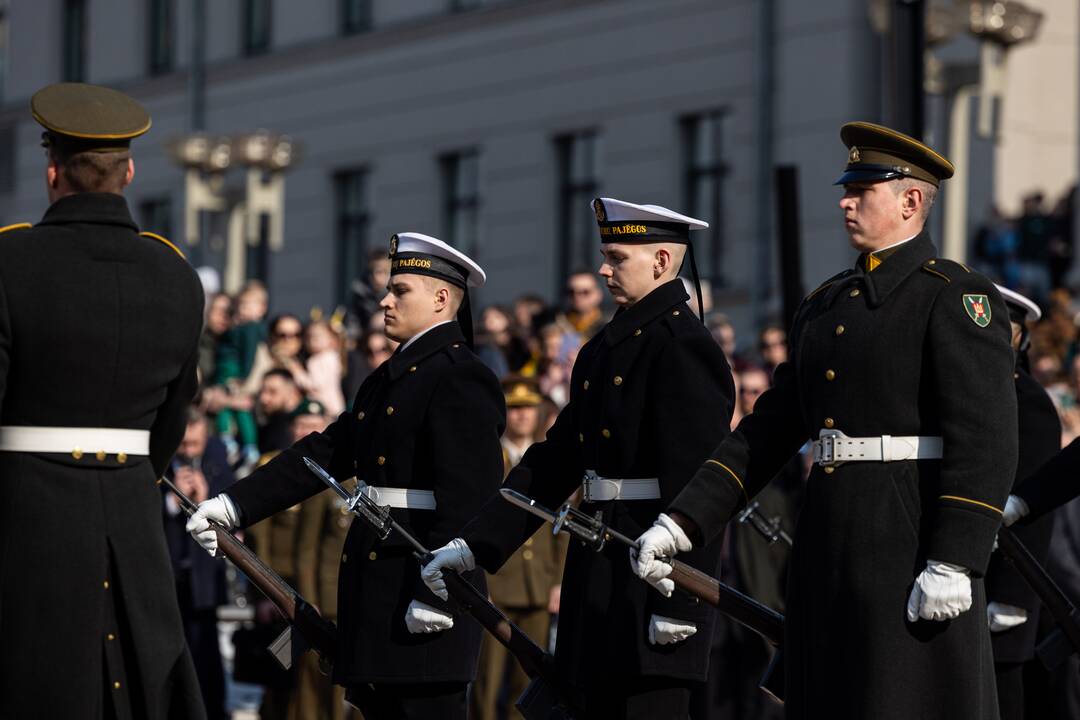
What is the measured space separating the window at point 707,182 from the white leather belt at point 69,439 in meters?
17.2

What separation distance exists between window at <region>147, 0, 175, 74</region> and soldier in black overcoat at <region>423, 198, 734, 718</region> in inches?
992

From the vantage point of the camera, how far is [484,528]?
682 centimetres

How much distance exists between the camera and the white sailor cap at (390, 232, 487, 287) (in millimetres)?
7430

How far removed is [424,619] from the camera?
6.98 m

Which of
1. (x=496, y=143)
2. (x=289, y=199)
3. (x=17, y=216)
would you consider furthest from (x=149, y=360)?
(x=17, y=216)

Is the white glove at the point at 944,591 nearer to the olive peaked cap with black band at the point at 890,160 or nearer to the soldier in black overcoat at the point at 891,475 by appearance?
the soldier in black overcoat at the point at 891,475

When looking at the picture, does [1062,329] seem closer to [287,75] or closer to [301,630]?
[301,630]

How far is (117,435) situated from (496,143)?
66.9 ft

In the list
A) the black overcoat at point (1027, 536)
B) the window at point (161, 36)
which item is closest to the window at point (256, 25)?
the window at point (161, 36)

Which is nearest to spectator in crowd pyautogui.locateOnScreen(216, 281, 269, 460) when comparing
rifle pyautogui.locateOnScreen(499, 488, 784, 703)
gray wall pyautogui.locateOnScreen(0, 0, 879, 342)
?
gray wall pyautogui.locateOnScreen(0, 0, 879, 342)

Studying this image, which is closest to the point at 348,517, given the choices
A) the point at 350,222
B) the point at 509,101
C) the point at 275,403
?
the point at 275,403

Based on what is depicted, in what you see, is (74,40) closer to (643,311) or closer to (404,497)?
(404,497)

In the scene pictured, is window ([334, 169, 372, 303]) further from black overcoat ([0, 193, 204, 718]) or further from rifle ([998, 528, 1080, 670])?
black overcoat ([0, 193, 204, 718])

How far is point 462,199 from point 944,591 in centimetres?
2111
